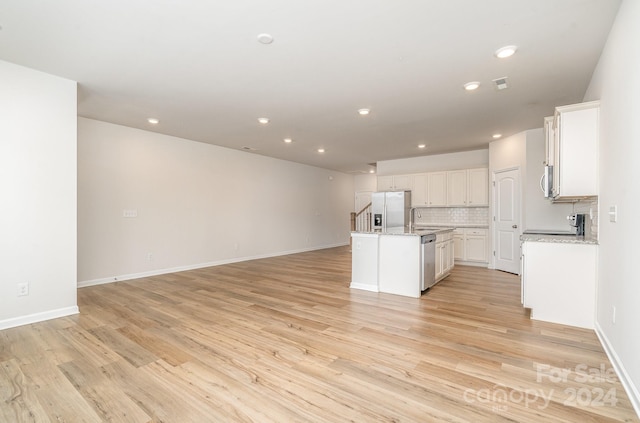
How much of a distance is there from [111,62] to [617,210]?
4.67m

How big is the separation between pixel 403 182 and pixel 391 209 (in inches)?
31.9

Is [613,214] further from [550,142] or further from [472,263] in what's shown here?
[472,263]

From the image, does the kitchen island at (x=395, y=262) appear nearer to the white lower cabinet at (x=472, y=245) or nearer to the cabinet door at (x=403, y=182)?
the white lower cabinet at (x=472, y=245)

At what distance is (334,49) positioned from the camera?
9.15 ft

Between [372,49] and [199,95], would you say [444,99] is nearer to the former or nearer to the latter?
[372,49]

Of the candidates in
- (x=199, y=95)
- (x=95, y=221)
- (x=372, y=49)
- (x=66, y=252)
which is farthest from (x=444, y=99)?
(x=95, y=221)

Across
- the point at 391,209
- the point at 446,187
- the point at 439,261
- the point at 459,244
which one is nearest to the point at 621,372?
the point at 439,261

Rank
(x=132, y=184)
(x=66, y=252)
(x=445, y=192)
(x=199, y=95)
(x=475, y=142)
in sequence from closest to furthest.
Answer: (x=66, y=252) < (x=199, y=95) < (x=132, y=184) < (x=475, y=142) < (x=445, y=192)

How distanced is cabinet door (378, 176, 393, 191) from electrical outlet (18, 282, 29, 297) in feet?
23.2

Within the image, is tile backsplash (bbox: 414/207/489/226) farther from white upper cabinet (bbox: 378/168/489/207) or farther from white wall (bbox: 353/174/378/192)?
white wall (bbox: 353/174/378/192)

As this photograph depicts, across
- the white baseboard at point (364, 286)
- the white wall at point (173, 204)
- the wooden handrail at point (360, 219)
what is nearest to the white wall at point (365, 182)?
the wooden handrail at point (360, 219)

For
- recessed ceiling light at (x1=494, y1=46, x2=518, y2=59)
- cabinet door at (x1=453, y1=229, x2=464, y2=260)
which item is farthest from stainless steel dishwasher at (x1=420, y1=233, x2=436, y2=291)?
cabinet door at (x1=453, y1=229, x2=464, y2=260)

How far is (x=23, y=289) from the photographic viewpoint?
322 cm

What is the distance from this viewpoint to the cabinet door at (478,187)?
6661 mm
